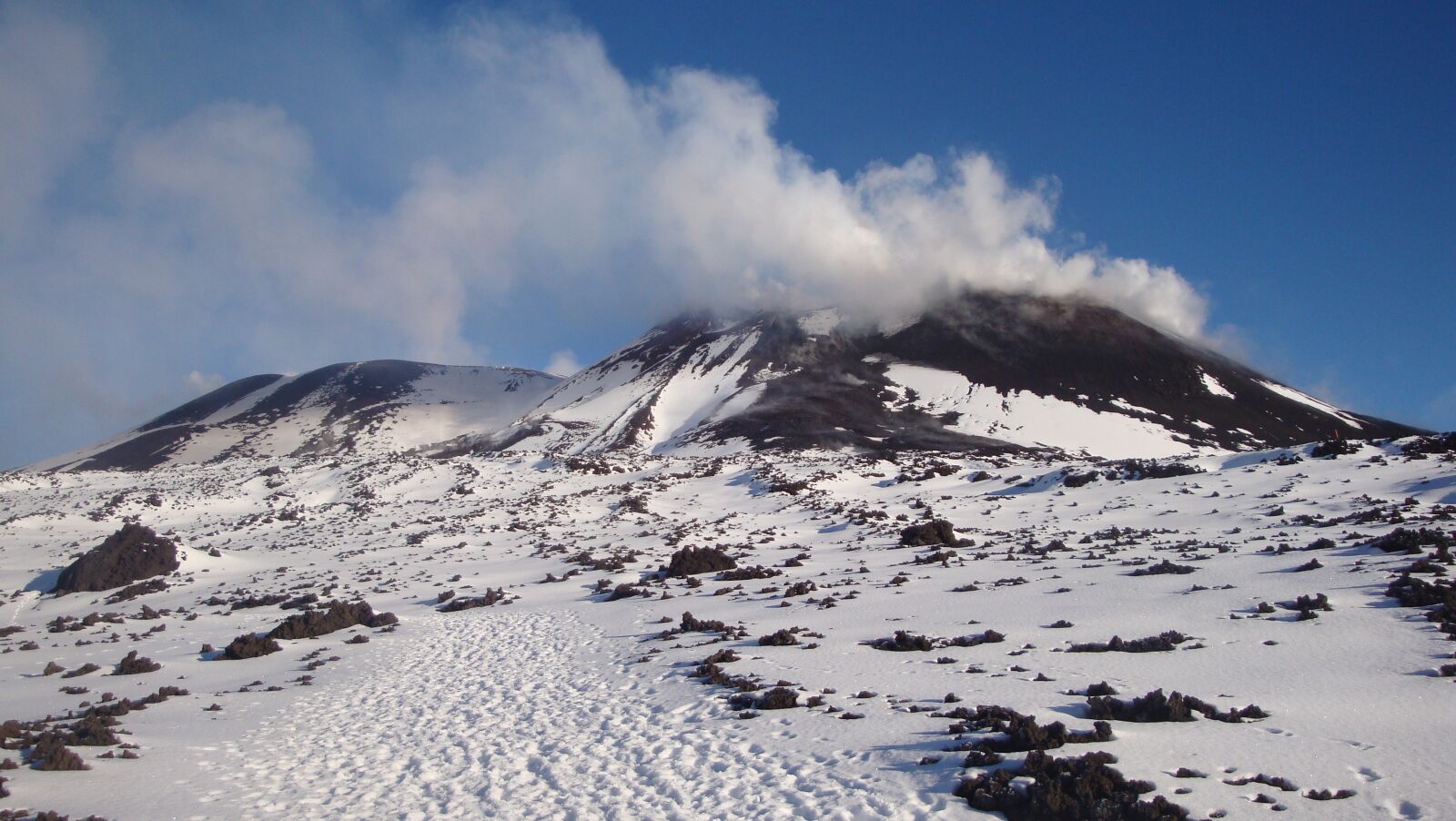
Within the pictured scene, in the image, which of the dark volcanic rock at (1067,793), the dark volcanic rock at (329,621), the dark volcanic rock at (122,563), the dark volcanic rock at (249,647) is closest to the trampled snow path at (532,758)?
the dark volcanic rock at (1067,793)

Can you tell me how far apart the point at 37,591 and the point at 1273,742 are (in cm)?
3923

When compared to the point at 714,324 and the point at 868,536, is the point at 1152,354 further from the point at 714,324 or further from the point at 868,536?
the point at 868,536

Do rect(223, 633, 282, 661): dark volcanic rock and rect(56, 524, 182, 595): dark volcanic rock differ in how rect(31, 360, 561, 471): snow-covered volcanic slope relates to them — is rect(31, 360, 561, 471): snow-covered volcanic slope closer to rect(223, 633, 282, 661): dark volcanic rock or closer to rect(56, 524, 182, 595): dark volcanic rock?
rect(56, 524, 182, 595): dark volcanic rock

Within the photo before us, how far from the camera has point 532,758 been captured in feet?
31.3

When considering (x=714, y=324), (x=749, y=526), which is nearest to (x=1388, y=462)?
(x=749, y=526)

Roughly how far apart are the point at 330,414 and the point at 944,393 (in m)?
108

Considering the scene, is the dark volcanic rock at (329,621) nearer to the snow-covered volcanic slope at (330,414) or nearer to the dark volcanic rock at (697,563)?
the dark volcanic rock at (697,563)

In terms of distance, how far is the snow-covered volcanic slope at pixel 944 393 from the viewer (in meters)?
79.8

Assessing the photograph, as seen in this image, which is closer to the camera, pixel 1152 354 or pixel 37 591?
pixel 37 591

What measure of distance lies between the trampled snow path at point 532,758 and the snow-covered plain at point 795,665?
0.05m

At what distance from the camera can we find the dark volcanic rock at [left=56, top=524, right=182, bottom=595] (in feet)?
94.4

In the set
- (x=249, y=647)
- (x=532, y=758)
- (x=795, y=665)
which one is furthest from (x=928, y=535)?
(x=249, y=647)

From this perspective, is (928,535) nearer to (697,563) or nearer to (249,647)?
Result: (697,563)

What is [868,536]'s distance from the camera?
28.8 metres
